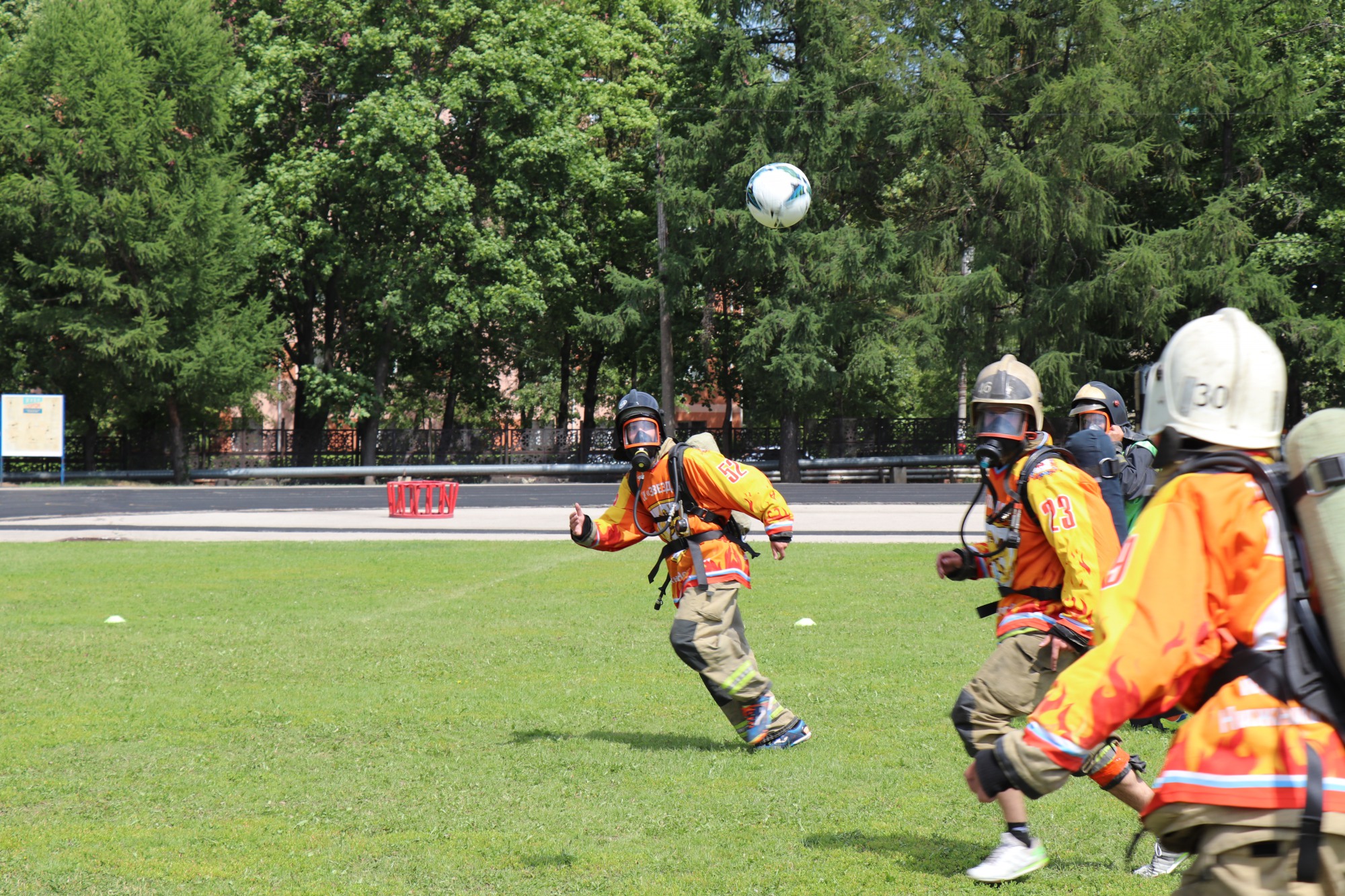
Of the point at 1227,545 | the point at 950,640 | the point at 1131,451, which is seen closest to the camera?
the point at 1227,545

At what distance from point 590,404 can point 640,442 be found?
4018 cm

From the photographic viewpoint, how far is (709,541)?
278 inches

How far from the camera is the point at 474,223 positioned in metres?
40.3

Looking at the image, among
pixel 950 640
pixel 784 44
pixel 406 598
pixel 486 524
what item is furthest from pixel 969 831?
pixel 784 44

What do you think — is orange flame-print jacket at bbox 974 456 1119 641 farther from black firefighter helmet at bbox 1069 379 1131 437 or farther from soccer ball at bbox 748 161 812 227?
soccer ball at bbox 748 161 812 227

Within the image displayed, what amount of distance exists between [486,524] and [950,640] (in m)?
13.5

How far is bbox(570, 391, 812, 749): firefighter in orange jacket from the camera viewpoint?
6.89m

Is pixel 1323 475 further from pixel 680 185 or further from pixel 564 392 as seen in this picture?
pixel 564 392

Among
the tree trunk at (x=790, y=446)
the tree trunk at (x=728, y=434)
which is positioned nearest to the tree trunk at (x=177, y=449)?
the tree trunk at (x=728, y=434)

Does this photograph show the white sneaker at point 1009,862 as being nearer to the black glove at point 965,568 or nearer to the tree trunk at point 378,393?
the black glove at point 965,568

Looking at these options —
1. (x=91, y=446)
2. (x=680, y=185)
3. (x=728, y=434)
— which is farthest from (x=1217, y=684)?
(x=91, y=446)

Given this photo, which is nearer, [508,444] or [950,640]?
[950,640]

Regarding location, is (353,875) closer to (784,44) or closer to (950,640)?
(950,640)

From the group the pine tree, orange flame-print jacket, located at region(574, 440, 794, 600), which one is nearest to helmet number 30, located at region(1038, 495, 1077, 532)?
orange flame-print jacket, located at region(574, 440, 794, 600)
